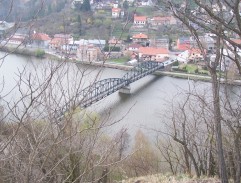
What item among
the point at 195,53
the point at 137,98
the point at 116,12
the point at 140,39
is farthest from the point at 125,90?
the point at 116,12

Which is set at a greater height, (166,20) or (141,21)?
(141,21)

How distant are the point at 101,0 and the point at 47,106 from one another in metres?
22.4

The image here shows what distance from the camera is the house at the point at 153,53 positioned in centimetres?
1528

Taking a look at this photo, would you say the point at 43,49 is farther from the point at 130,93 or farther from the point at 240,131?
the point at 240,131

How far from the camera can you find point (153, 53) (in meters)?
15.5

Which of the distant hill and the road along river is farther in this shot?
the road along river

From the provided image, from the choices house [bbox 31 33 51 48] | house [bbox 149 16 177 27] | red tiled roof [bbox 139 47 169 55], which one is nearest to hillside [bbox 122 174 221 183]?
house [bbox 149 16 177 27]

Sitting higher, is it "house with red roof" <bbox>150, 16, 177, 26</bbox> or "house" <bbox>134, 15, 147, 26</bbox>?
"house" <bbox>134, 15, 147, 26</bbox>

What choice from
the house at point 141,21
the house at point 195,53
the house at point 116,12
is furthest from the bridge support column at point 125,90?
the house at point 141,21

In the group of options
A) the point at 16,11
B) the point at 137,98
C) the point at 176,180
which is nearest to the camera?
the point at 16,11

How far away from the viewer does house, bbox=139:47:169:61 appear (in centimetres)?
1528

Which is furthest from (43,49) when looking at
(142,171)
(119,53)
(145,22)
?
(142,171)

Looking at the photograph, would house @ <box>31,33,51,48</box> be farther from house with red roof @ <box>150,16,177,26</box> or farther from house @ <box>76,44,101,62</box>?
house with red roof @ <box>150,16,177,26</box>

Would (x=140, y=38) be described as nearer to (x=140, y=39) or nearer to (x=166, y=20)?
(x=140, y=39)
